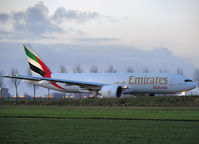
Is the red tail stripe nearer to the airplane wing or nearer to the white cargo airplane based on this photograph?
the white cargo airplane

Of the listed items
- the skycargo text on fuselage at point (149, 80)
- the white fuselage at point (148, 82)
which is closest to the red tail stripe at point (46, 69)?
the white fuselage at point (148, 82)

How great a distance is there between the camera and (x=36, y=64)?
56.4 meters

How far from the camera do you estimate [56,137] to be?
12055mm

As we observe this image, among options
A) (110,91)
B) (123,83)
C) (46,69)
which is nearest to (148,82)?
(123,83)

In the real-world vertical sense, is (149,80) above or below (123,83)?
above

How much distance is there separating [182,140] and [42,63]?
153 feet

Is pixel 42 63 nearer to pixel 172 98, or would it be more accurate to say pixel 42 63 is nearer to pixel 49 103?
pixel 49 103

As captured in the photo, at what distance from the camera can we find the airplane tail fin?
56156 millimetres

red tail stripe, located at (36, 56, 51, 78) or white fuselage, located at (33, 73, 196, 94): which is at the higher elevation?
red tail stripe, located at (36, 56, 51, 78)

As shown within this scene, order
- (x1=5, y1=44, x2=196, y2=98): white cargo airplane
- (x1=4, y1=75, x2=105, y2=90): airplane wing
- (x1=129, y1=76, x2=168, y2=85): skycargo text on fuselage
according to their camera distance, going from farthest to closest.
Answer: (x1=4, y1=75, x2=105, y2=90): airplane wing → (x1=129, y1=76, x2=168, y2=85): skycargo text on fuselage → (x1=5, y1=44, x2=196, y2=98): white cargo airplane

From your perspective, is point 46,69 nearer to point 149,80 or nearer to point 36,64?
point 36,64

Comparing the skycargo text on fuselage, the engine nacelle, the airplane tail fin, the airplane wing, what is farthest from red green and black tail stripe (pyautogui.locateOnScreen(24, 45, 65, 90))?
the skycargo text on fuselage

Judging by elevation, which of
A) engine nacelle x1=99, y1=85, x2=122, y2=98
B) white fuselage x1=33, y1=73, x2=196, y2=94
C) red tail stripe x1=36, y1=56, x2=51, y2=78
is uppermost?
red tail stripe x1=36, y1=56, x2=51, y2=78

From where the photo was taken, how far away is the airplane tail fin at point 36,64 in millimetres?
56156
